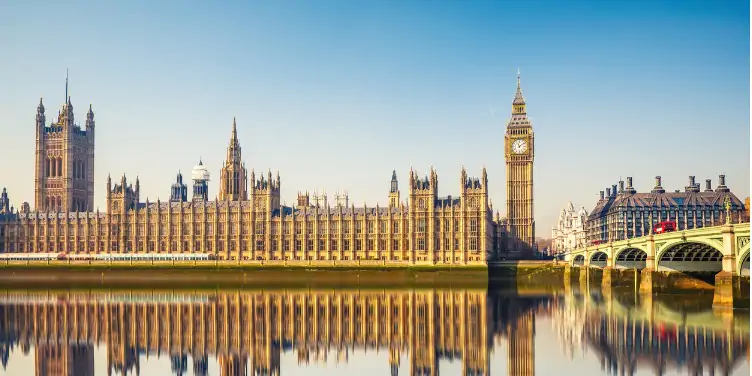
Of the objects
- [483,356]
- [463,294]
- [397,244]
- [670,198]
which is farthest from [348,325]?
[670,198]

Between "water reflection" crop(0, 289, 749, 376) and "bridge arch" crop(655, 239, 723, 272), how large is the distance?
6.04 meters

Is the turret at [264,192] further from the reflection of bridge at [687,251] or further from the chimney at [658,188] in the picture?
the chimney at [658,188]

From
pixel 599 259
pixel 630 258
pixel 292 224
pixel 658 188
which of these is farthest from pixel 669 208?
pixel 292 224

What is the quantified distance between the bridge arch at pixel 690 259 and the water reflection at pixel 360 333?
19.8ft

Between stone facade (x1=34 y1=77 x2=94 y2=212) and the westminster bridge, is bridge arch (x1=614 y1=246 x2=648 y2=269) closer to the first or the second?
the westminster bridge

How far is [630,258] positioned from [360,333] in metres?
60.7

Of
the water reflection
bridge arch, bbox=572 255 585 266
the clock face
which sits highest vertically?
the clock face

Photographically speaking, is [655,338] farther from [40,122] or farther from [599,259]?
[40,122]

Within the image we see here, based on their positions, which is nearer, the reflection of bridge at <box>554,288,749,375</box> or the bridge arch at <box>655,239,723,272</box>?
the reflection of bridge at <box>554,288,749,375</box>

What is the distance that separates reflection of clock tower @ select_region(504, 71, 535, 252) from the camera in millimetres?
146250

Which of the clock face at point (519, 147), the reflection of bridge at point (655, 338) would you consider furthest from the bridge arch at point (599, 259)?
the reflection of bridge at point (655, 338)

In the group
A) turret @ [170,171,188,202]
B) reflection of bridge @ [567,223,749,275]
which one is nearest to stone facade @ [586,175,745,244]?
reflection of bridge @ [567,223,749,275]

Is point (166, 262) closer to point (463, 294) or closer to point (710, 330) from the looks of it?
point (463, 294)

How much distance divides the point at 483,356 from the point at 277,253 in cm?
8646
